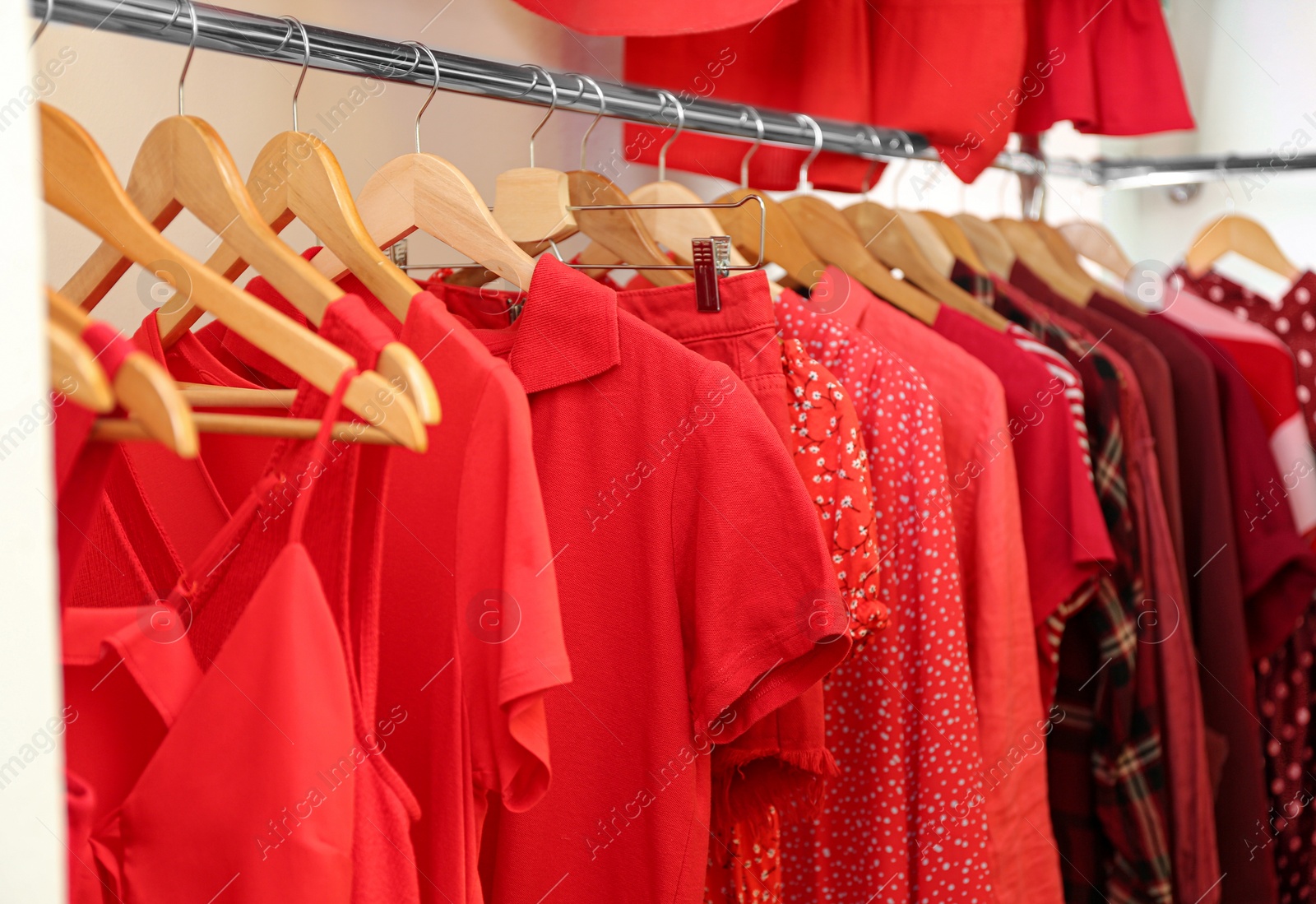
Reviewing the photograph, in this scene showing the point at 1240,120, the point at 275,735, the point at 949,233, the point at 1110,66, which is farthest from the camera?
the point at 1240,120

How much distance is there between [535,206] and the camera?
101 cm

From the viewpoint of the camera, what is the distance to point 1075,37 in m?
1.68

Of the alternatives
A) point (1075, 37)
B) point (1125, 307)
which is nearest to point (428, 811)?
point (1125, 307)

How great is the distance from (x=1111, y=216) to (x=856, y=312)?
148 centimetres

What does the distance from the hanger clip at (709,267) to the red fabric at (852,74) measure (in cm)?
54

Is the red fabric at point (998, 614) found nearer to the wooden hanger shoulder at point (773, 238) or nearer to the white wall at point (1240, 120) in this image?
the wooden hanger shoulder at point (773, 238)

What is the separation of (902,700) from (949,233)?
68 centimetres

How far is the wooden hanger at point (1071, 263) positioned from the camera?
1.52 m

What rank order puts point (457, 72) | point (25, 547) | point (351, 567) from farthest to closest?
point (457, 72) → point (351, 567) → point (25, 547)

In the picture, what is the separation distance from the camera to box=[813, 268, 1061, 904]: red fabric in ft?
3.71

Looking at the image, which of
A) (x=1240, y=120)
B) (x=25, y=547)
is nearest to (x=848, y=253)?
(x=25, y=547)

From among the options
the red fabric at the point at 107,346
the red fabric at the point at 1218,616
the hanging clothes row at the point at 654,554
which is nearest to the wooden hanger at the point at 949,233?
the hanging clothes row at the point at 654,554

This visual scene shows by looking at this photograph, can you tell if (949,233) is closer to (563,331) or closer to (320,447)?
(563,331)

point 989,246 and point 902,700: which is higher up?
point 989,246
